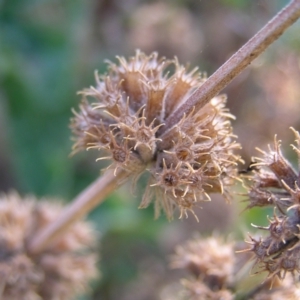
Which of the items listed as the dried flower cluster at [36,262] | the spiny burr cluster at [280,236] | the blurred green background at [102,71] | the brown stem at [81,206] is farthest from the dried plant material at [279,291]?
the blurred green background at [102,71]

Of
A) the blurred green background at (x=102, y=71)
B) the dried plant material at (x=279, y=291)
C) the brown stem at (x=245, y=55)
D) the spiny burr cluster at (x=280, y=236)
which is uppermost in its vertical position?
the blurred green background at (x=102, y=71)

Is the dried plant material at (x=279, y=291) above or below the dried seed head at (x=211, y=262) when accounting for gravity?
below

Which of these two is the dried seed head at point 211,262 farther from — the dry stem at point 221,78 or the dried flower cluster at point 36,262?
the dried flower cluster at point 36,262

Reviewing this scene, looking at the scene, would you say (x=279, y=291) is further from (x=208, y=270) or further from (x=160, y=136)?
(x=160, y=136)

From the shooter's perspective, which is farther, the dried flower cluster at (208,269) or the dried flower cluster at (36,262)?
the dried flower cluster at (36,262)

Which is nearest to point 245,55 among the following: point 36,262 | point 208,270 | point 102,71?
point 208,270

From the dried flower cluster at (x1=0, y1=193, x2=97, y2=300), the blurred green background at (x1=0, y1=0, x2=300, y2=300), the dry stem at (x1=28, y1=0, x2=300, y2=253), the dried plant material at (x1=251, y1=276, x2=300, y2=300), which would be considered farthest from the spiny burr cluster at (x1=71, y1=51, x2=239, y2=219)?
the blurred green background at (x1=0, y1=0, x2=300, y2=300)
